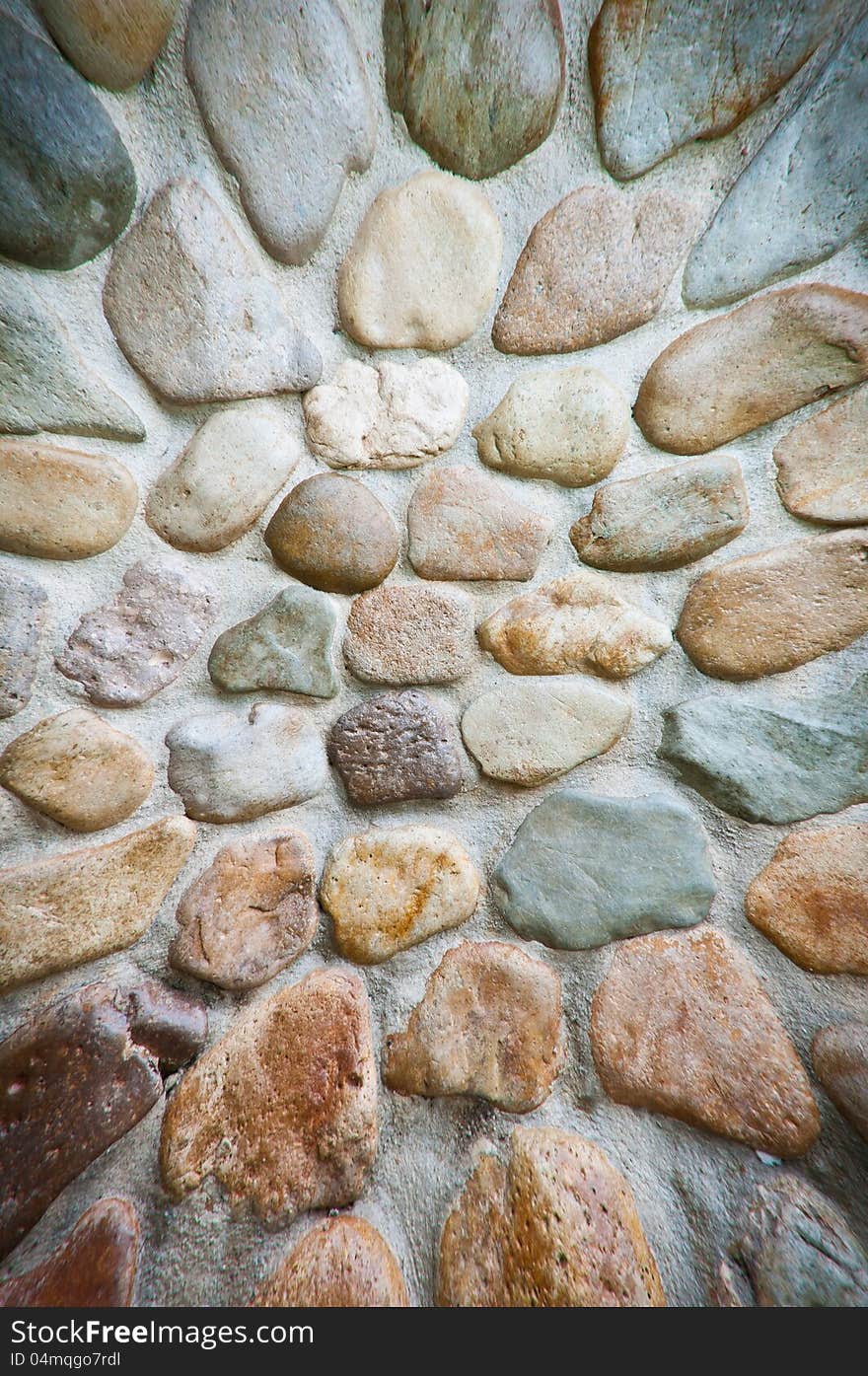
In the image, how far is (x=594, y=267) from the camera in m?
0.50

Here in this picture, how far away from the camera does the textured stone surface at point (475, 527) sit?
0.53 meters

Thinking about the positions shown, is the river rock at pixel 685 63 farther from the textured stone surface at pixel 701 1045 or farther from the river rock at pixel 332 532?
the textured stone surface at pixel 701 1045

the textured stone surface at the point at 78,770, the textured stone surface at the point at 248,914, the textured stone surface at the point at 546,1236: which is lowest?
the textured stone surface at the point at 546,1236

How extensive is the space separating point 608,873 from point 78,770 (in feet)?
1.73

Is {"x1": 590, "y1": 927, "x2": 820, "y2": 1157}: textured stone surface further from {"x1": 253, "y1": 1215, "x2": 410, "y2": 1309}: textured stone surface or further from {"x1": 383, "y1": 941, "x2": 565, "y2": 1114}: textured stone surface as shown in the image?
{"x1": 253, "y1": 1215, "x2": 410, "y2": 1309}: textured stone surface

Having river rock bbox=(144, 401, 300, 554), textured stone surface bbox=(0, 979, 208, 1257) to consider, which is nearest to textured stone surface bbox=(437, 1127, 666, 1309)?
textured stone surface bbox=(0, 979, 208, 1257)

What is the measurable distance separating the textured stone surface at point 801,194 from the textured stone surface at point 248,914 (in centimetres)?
71

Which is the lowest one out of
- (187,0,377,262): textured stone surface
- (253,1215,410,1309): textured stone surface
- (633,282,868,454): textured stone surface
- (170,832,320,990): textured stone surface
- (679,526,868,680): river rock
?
(253,1215,410,1309): textured stone surface

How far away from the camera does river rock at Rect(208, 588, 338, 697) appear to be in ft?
1.72

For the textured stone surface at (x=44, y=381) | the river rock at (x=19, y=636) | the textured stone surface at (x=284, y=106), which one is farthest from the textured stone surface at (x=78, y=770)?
the textured stone surface at (x=284, y=106)

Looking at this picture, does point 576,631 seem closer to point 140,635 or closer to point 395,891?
point 395,891

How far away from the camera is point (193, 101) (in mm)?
453

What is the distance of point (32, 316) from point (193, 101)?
0.79 ft

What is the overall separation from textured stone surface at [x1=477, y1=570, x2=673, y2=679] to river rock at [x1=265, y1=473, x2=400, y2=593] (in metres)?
0.14
